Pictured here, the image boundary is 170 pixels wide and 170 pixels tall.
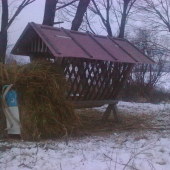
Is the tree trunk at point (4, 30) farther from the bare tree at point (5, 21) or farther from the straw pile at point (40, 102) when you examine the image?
the straw pile at point (40, 102)

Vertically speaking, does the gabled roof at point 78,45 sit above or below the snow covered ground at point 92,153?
above

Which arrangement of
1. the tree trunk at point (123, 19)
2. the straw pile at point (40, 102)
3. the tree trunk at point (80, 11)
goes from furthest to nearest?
the tree trunk at point (123, 19), the tree trunk at point (80, 11), the straw pile at point (40, 102)

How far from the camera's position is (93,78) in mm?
7863

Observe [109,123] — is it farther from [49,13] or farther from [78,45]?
[49,13]

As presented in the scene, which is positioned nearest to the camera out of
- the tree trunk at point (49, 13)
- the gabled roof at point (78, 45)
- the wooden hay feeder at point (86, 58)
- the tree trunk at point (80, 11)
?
the gabled roof at point (78, 45)

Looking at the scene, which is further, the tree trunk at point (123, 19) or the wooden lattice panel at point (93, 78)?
the tree trunk at point (123, 19)

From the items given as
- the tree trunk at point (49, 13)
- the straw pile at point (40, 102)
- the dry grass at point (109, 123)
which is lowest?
the dry grass at point (109, 123)

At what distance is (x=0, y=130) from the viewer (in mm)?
6449

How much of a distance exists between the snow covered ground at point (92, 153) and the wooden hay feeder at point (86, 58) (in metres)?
1.27

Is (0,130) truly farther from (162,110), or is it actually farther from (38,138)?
(162,110)

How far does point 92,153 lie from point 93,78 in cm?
265

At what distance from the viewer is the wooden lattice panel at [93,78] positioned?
7.36m

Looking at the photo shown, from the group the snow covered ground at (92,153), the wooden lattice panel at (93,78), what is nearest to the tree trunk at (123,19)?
the wooden lattice panel at (93,78)

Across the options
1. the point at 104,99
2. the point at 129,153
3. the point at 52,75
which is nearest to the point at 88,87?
the point at 104,99
